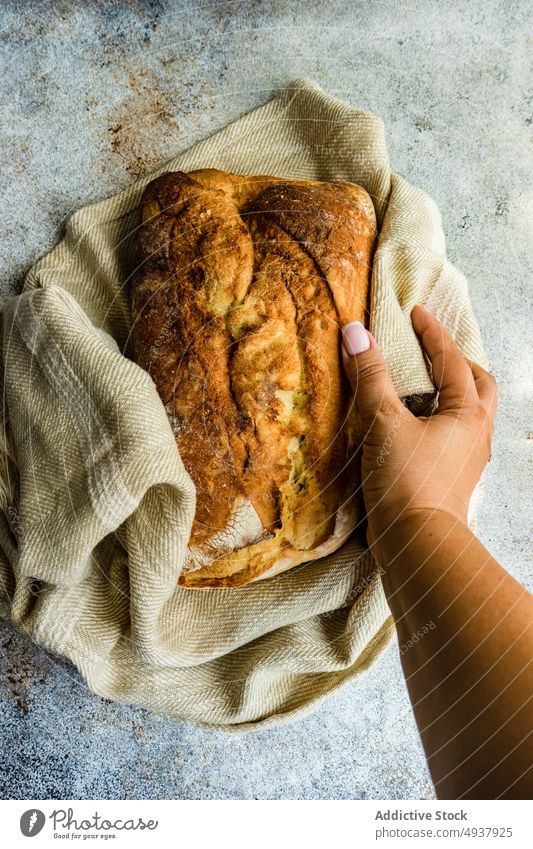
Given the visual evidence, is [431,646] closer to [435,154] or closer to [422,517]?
[422,517]

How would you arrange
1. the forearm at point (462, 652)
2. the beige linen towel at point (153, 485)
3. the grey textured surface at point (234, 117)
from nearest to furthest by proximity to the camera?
the forearm at point (462, 652), the beige linen towel at point (153, 485), the grey textured surface at point (234, 117)

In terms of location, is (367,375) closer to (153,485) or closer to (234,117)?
(153,485)
